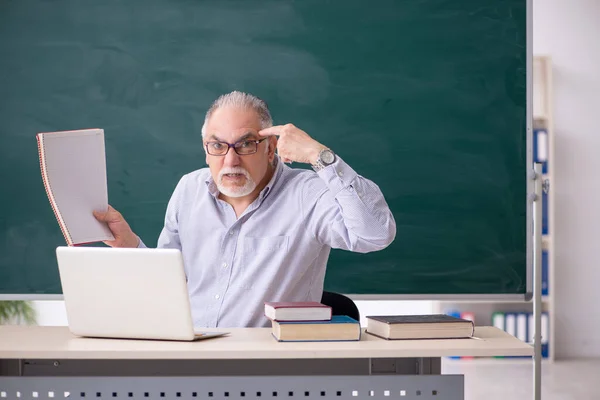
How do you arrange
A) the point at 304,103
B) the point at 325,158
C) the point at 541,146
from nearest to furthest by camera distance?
the point at 325,158, the point at 304,103, the point at 541,146

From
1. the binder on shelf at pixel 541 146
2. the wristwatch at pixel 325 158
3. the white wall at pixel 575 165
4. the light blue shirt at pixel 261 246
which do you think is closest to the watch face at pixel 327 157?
the wristwatch at pixel 325 158

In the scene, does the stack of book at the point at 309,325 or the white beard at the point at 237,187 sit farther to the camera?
the white beard at the point at 237,187

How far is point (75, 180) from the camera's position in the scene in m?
2.26

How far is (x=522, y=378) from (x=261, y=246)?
266 centimetres

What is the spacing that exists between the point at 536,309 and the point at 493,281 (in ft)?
1.92

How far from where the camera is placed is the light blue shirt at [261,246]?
8.77 ft

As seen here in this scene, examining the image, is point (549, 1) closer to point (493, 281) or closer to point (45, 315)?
point (493, 281)

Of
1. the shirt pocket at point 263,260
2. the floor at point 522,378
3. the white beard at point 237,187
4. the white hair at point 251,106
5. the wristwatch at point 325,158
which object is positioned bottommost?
the floor at point 522,378

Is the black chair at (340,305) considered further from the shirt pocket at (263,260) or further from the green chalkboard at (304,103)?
the green chalkboard at (304,103)

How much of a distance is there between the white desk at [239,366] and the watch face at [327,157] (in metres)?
0.65

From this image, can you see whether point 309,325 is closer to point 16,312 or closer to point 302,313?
point 302,313

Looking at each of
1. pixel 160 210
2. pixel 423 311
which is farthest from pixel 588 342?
pixel 160 210

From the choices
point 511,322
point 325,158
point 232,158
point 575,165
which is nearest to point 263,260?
point 232,158

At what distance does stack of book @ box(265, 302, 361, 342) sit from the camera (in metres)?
1.89
